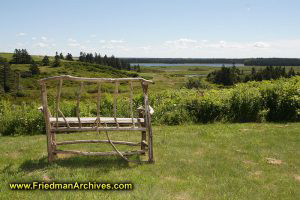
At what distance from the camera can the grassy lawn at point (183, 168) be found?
164 inches

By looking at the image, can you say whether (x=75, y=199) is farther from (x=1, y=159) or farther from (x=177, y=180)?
(x=1, y=159)

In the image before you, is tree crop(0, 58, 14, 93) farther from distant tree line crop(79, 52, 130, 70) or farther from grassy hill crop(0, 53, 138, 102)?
distant tree line crop(79, 52, 130, 70)

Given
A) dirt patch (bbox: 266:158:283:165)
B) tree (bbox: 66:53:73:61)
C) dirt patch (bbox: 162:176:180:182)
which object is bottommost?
dirt patch (bbox: 266:158:283:165)

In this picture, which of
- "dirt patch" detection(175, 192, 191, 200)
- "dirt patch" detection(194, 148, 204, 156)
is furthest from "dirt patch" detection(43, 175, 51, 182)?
"dirt patch" detection(194, 148, 204, 156)

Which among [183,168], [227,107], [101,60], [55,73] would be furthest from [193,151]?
[101,60]

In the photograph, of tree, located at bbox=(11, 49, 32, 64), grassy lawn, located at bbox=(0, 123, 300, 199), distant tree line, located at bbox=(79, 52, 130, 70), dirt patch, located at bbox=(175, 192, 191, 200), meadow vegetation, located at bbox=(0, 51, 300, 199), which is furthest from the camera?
distant tree line, located at bbox=(79, 52, 130, 70)

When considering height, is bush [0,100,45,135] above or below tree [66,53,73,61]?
below

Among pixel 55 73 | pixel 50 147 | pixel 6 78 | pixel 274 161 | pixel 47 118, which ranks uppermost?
pixel 47 118

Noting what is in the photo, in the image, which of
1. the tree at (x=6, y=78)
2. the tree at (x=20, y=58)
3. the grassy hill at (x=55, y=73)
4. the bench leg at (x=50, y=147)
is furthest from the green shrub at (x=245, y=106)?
the tree at (x=20, y=58)

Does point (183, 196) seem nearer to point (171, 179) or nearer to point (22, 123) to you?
point (171, 179)

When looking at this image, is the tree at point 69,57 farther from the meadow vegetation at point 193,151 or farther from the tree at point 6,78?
the meadow vegetation at point 193,151

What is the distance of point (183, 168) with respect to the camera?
17.1 feet

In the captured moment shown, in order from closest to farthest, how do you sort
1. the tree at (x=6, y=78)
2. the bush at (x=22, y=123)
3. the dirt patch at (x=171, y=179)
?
1. the dirt patch at (x=171, y=179)
2. the bush at (x=22, y=123)
3. the tree at (x=6, y=78)

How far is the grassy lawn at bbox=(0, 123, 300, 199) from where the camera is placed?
13.7 feet
